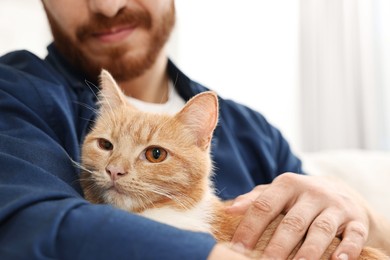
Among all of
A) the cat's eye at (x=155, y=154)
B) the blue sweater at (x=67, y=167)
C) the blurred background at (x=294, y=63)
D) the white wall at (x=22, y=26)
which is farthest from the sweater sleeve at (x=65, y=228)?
the blurred background at (x=294, y=63)

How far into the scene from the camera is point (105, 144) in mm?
1254

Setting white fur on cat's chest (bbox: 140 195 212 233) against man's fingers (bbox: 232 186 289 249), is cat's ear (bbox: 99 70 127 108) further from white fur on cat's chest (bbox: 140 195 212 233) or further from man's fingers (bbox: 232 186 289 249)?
man's fingers (bbox: 232 186 289 249)

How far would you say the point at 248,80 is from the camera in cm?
391

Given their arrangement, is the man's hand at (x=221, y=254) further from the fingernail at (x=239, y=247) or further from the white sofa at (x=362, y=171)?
the white sofa at (x=362, y=171)

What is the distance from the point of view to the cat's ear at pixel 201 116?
47.3 inches

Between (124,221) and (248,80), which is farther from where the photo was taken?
(248,80)

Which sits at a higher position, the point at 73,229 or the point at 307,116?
the point at 73,229

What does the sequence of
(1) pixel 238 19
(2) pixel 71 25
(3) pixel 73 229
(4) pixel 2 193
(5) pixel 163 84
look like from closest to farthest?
(3) pixel 73 229, (4) pixel 2 193, (2) pixel 71 25, (5) pixel 163 84, (1) pixel 238 19

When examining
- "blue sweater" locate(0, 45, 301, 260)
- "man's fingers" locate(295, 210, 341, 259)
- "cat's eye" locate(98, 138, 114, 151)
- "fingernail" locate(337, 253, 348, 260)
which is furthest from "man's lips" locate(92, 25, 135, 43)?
"fingernail" locate(337, 253, 348, 260)

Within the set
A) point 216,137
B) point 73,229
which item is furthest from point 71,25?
point 73,229

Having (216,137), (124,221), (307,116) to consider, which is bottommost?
(307,116)

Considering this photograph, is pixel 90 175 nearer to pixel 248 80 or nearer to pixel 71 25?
pixel 71 25

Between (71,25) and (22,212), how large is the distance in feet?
3.29

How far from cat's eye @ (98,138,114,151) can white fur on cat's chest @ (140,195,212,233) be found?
0.69ft
